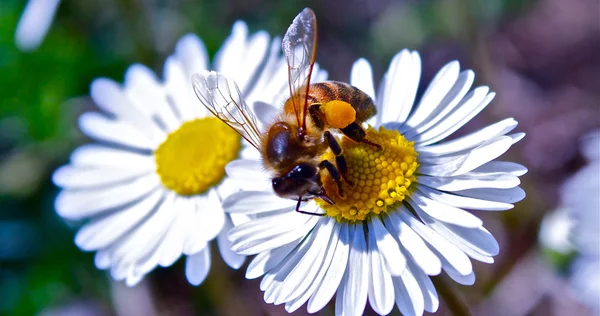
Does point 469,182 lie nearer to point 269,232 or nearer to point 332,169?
point 332,169

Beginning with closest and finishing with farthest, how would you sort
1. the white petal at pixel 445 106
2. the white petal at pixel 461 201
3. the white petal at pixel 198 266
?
the white petal at pixel 461 201, the white petal at pixel 445 106, the white petal at pixel 198 266

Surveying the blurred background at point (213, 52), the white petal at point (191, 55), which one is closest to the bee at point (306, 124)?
the white petal at point (191, 55)

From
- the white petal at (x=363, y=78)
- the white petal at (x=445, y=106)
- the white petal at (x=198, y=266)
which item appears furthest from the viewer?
the white petal at (x=363, y=78)

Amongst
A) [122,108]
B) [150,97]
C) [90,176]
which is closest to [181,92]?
[150,97]

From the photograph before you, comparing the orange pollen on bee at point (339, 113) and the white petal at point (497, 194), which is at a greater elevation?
the orange pollen on bee at point (339, 113)

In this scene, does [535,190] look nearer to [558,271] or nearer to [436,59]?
[558,271]

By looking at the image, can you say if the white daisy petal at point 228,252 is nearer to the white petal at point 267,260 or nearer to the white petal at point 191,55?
the white petal at point 267,260

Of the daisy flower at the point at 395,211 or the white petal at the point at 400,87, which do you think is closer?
the daisy flower at the point at 395,211
